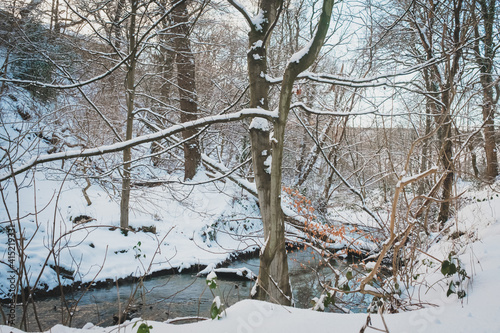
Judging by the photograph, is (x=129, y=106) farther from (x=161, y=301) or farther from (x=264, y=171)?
(x=264, y=171)

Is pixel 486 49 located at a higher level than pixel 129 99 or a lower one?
higher

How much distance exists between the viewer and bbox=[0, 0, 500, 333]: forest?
82.4 inches

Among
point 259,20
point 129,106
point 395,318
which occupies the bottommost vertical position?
point 395,318

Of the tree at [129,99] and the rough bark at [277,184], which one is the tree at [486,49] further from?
the tree at [129,99]

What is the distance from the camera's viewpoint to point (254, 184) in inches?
182

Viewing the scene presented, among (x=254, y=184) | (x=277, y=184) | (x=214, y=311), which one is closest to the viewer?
(x=214, y=311)

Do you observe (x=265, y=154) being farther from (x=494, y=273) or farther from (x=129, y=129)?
(x=129, y=129)

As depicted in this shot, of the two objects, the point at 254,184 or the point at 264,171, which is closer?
the point at 264,171

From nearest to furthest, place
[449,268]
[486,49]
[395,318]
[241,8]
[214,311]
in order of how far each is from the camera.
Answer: [395,318]
[214,311]
[449,268]
[241,8]
[486,49]

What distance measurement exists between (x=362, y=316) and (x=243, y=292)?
18.7 ft

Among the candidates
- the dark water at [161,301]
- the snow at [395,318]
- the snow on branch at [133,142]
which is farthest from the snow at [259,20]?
the dark water at [161,301]

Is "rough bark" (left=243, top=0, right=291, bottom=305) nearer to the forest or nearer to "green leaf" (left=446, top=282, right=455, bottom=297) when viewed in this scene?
the forest

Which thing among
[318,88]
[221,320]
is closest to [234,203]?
[318,88]

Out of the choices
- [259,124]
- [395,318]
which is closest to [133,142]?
[259,124]
